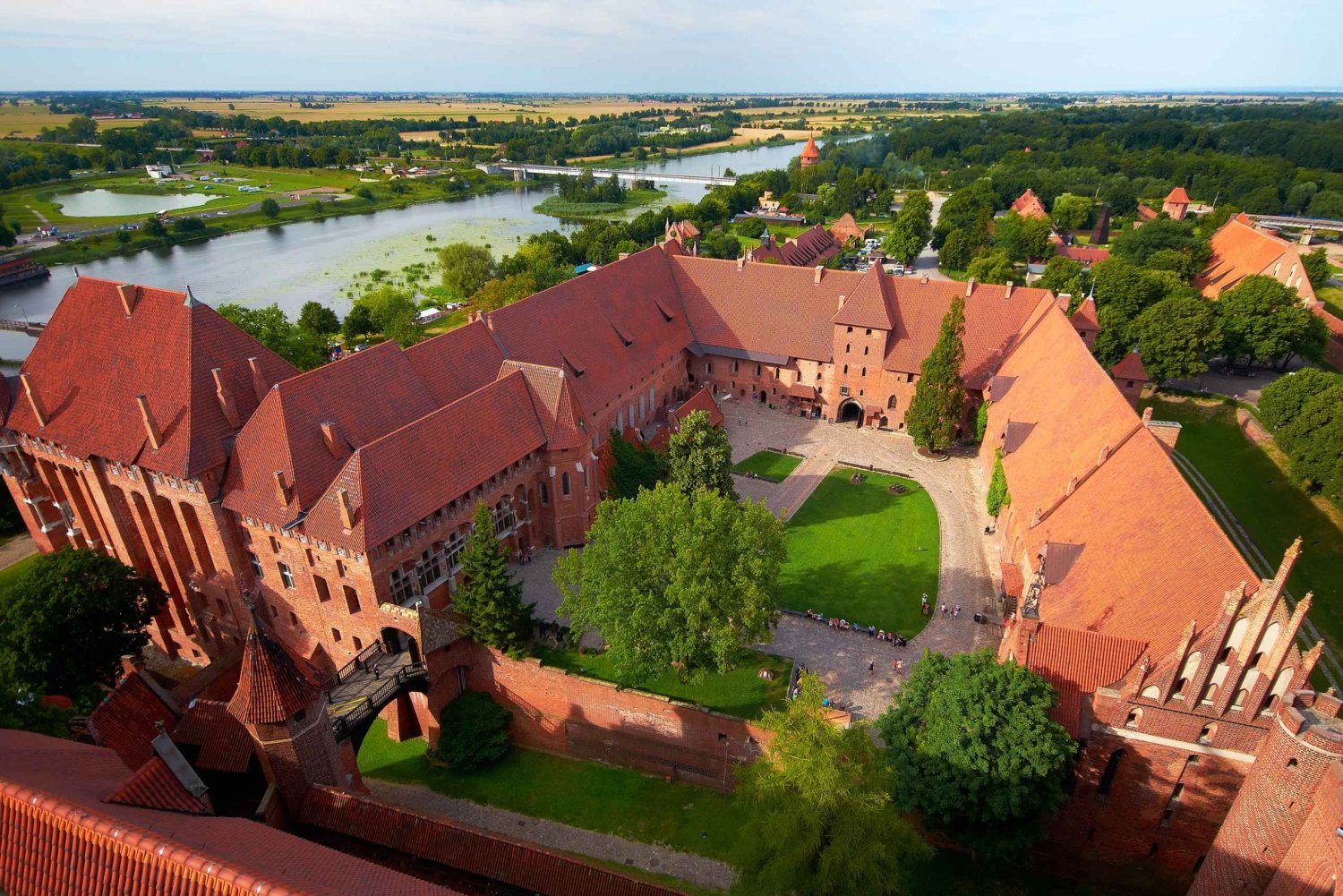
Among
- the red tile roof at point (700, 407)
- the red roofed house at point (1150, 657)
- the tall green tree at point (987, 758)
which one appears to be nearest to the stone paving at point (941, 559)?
the red tile roof at point (700, 407)

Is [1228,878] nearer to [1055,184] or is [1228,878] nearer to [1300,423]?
[1300,423]

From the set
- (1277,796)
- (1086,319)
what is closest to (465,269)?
(1086,319)

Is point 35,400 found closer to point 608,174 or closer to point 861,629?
point 861,629

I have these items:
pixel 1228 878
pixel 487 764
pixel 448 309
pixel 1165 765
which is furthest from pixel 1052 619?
pixel 448 309

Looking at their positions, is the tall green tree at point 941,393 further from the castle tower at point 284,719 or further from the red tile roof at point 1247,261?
the castle tower at point 284,719

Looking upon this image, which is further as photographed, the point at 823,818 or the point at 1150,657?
the point at 1150,657
